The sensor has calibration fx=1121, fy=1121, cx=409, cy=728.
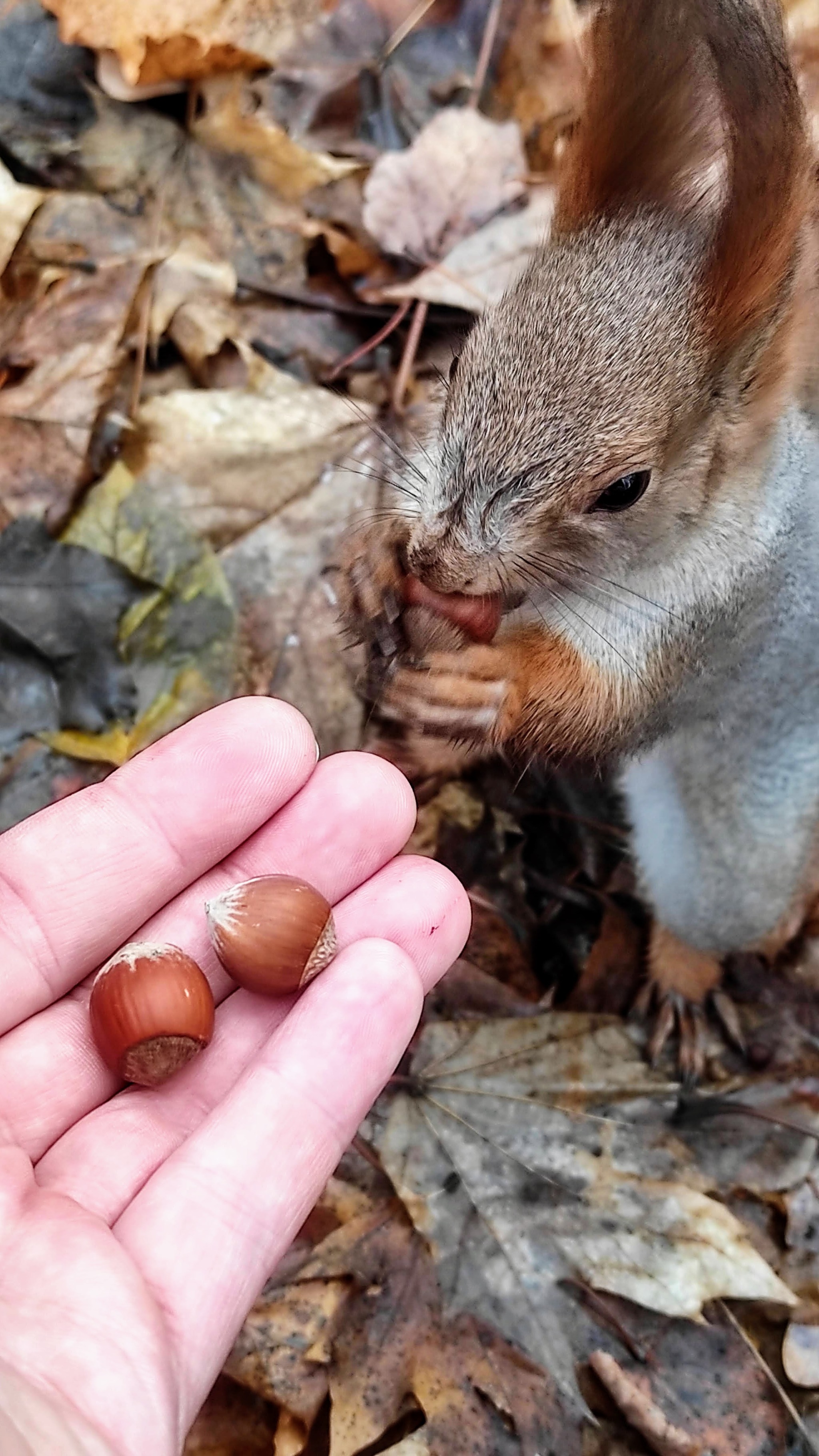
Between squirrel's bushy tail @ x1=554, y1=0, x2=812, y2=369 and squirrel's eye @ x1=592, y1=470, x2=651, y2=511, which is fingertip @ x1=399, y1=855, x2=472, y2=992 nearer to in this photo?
squirrel's eye @ x1=592, y1=470, x2=651, y2=511

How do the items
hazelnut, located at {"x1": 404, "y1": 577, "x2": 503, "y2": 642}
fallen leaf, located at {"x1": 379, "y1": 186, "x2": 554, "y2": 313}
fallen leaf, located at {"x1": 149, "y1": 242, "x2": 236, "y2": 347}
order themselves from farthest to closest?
fallen leaf, located at {"x1": 379, "y1": 186, "x2": 554, "y2": 313} → fallen leaf, located at {"x1": 149, "y1": 242, "x2": 236, "y2": 347} → hazelnut, located at {"x1": 404, "y1": 577, "x2": 503, "y2": 642}

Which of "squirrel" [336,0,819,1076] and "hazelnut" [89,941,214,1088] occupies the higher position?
"squirrel" [336,0,819,1076]

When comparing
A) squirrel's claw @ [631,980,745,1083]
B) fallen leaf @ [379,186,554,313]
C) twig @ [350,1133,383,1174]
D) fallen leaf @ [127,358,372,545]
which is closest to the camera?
twig @ [350,1133,383,1174]

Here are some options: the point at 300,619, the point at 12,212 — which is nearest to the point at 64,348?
the point at 12,212

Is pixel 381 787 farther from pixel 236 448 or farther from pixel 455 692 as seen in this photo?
pixel 236 448

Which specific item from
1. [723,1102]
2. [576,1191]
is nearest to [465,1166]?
[576,1191]

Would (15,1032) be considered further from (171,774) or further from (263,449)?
(263,449)

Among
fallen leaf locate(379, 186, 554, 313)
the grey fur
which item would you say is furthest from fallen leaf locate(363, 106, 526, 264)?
the grey fur

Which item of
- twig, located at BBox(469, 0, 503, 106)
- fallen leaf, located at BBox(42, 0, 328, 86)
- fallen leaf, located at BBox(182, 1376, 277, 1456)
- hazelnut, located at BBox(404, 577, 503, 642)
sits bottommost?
fallen leaf, located at BBox(182, 1376, 277, 1456)
